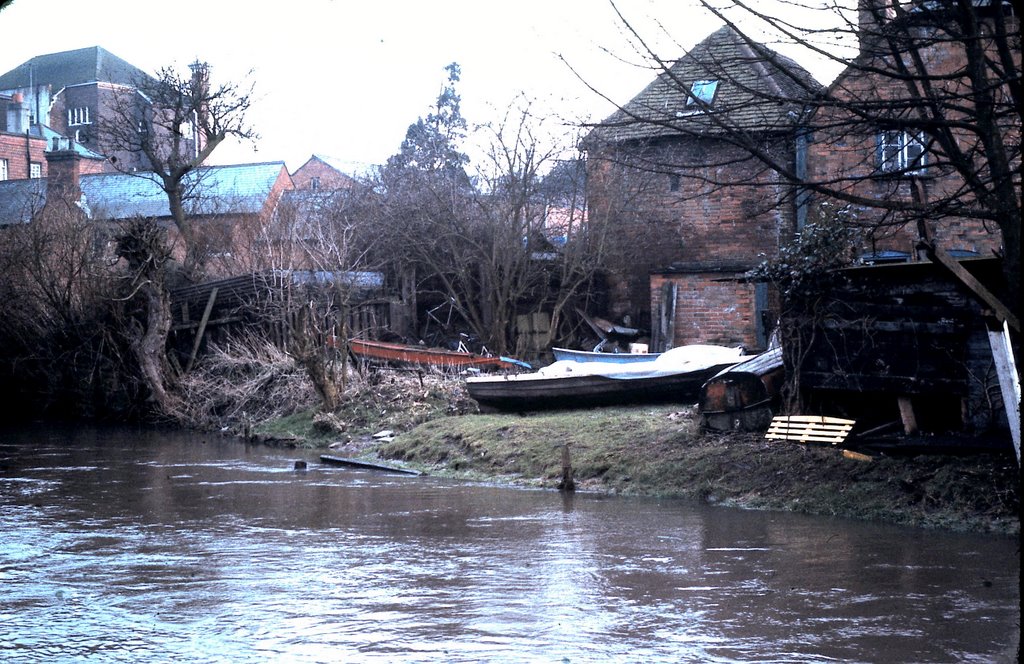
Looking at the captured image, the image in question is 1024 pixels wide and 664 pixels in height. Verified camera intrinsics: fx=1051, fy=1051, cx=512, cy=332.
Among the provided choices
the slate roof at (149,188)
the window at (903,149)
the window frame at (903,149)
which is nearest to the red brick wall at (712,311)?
the window at (903,149)

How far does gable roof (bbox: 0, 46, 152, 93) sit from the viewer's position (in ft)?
249

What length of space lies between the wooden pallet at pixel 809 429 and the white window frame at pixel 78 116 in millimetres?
72543

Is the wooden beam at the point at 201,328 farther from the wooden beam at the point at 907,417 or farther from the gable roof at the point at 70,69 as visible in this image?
the gable roof at the point at 70,69

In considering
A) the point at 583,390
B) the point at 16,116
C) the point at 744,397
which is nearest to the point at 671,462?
the point at 744,397

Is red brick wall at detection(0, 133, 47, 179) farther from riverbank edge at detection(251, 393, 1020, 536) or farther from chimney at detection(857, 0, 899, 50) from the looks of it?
chimney at detection(857, 0, 899, 50)

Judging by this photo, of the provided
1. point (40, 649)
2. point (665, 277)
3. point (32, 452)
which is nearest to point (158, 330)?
point (32, 452)

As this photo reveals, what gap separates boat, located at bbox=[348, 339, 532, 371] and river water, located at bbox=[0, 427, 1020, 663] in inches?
349

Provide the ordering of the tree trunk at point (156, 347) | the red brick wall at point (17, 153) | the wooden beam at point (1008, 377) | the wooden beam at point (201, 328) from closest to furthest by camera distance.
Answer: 1. the wooden beam at point (1008, 377)
2. the tree trunk at point (156, 347)
3. the wooden beam at point (201, 328)
4. the red brick wall at point (17, 153)

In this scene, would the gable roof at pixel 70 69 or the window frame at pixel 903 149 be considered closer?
the window frame at pixel 903 149

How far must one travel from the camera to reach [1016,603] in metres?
7.41

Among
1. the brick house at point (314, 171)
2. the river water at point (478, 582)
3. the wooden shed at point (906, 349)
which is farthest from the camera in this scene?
the brick house at point (314, 171)

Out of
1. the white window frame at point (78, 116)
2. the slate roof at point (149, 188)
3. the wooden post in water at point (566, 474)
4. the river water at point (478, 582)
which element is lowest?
the river water at point (478, 582)

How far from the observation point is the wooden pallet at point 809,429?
38.6 feet

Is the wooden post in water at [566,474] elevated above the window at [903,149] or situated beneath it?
situated beneath
